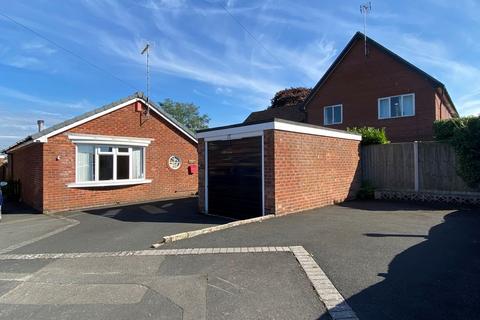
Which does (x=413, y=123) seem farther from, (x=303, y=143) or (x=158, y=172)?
(x=158, y=172)

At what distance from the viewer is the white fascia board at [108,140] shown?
1405 centimetres

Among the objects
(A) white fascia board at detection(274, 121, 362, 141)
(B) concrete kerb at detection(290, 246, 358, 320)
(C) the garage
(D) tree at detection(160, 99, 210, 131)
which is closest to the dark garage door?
(C) the garage

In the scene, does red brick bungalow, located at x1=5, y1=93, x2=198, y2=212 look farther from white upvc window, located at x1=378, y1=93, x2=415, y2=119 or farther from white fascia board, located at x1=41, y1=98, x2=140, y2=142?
white upvc window, located at x1=378, y1=93, x2=415, y2=119

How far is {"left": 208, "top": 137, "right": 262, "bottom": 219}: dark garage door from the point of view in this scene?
401 inches

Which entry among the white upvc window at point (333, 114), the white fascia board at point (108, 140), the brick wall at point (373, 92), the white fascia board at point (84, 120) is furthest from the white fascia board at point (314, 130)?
the white upvc window at point (333, 114)

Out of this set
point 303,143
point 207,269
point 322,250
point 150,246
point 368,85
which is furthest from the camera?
point 368,85

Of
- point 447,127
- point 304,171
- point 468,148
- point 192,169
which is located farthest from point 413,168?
point 192,169

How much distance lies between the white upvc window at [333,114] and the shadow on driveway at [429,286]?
54.4 ft

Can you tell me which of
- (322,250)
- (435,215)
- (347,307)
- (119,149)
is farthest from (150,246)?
(119,149)

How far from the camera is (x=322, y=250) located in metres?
6.29

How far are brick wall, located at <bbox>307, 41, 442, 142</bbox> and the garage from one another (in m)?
8.47

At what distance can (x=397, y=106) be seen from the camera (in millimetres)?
20047

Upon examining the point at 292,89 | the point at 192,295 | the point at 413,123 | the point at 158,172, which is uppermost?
the point at 292,89

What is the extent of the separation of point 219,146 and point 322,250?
582 cm
